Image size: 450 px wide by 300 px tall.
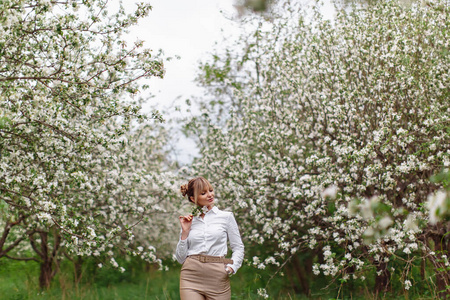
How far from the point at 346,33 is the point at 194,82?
23.0ft

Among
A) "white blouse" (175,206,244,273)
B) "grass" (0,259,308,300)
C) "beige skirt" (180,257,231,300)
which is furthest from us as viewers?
"grass" (0,259,308,300)

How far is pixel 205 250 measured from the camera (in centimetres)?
404

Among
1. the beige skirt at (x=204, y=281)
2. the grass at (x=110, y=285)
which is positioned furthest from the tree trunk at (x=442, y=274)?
the beige skirt at (x=204, y=281)

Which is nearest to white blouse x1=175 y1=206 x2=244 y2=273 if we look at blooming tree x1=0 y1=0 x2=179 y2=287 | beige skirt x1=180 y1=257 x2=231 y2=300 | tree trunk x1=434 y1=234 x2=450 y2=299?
beige skirt x1=180 y1=257 x2=231 y2=300

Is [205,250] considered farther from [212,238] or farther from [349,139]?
[349,139]

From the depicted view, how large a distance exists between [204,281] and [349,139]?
3.67 metres

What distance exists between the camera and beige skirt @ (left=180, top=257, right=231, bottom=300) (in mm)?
3941

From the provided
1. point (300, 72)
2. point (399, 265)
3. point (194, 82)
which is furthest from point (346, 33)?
point (194, 82)

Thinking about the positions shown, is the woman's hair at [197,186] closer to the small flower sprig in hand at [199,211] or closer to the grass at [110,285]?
the small flower sprig in hand at [199,211]

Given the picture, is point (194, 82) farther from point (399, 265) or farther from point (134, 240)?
point (399, 265)

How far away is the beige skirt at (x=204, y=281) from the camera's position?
3.94m

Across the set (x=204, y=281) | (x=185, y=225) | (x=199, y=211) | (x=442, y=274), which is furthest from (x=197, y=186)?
(x=442, y=274)

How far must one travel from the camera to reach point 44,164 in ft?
20.2

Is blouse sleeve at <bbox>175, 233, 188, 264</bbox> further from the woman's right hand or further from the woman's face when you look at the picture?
the woman's face
